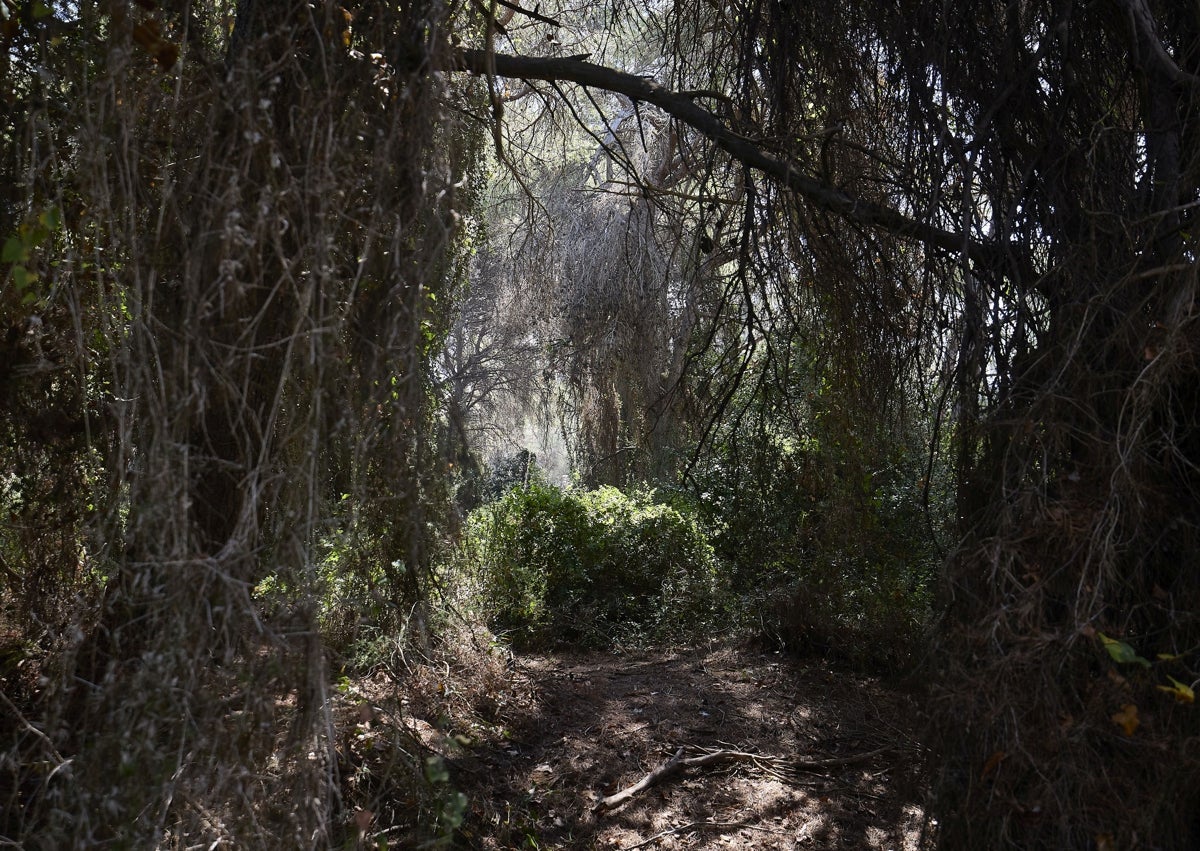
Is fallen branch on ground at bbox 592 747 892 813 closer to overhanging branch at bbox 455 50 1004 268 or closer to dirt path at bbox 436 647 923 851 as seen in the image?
dirt path at bbox 436 647 923 851

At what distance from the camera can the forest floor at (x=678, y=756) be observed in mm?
4094

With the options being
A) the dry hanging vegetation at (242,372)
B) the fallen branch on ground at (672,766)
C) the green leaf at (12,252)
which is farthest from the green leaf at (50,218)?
the fallen branch on ground at (672,766)

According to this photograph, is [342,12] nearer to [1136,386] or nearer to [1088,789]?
[1136,386]

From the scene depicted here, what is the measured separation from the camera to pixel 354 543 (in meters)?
2.61

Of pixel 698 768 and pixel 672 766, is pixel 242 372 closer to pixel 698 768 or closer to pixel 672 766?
pixel 672 766

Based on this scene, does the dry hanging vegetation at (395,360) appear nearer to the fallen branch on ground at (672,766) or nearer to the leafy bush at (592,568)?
the fallen branch on ground at (672,766)

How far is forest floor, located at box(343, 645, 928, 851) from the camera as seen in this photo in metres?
4.09

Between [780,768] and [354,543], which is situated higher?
[354,543]

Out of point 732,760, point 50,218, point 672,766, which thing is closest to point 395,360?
point 50,218

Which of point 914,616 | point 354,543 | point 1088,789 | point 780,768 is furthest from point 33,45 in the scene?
point 914,616

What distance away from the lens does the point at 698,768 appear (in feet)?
15.5

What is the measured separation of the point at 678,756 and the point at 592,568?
383 centimetres

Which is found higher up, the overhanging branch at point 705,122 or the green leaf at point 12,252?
the overhanging branch at point 705,122

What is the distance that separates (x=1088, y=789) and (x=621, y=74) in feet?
9.22
